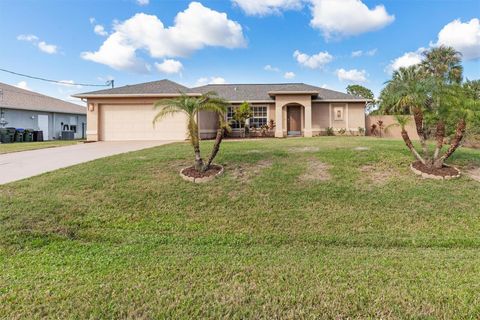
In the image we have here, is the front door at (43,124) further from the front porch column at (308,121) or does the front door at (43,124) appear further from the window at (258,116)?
the front porch column at (308,121)

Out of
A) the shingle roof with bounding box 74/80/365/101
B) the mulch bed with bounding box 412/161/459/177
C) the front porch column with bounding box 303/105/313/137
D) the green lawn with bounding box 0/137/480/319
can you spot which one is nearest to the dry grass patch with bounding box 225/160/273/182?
the green lawn with bounding box 0/137/480/319

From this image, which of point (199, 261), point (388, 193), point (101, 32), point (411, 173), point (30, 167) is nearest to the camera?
point (199, 261)

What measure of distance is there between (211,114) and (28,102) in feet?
60.5

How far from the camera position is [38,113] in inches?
1029

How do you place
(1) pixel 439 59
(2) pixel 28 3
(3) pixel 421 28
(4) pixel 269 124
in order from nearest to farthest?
(2) pixel 28 3
(3) pixel 421 28
(4) pixel 269 124
(1) pixel 439 59

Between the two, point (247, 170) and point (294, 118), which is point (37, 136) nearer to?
point (294, 118)

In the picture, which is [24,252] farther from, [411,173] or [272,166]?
[411,173]

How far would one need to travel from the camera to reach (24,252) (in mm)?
4309

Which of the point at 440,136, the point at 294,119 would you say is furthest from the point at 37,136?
→ the point at 440,136

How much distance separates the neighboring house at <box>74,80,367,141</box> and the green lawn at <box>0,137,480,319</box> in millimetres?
10396

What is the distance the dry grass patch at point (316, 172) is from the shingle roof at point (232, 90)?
12.3m

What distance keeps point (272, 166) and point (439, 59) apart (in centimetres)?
2589

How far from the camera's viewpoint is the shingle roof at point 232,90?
62.0 ft

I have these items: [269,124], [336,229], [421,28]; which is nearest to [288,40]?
[269,124]
